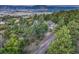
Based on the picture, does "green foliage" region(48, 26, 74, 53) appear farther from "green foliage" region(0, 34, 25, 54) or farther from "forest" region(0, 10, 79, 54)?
"green foliage" region(0, 34, 25, 54)

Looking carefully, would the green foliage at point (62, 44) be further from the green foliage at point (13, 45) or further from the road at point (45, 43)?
the green foliage at point (13, 45)

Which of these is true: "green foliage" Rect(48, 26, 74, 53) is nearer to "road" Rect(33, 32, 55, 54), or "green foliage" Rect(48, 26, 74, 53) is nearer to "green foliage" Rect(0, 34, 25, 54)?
"road" Rect(33, 32, 55, 54)

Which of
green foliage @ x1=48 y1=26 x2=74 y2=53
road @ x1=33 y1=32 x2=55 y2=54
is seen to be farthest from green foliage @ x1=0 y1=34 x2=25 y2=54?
green foliage @ x1=48 y1=26 x2=74 y2=53

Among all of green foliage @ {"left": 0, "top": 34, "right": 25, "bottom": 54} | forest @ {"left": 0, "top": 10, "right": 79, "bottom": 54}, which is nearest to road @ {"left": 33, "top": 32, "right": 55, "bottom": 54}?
forest @ {"left": 0, "top": 10, "right": 79, "bottom": 54}

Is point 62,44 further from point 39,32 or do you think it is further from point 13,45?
point 13,45

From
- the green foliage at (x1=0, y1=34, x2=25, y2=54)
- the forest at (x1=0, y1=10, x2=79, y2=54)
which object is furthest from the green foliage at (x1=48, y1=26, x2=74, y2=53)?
the green foliage at (x1=0, y1=34, x2=25, y2=54)

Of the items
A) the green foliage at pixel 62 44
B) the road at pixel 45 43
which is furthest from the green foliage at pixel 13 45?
the green foliage at pixel 62 44
